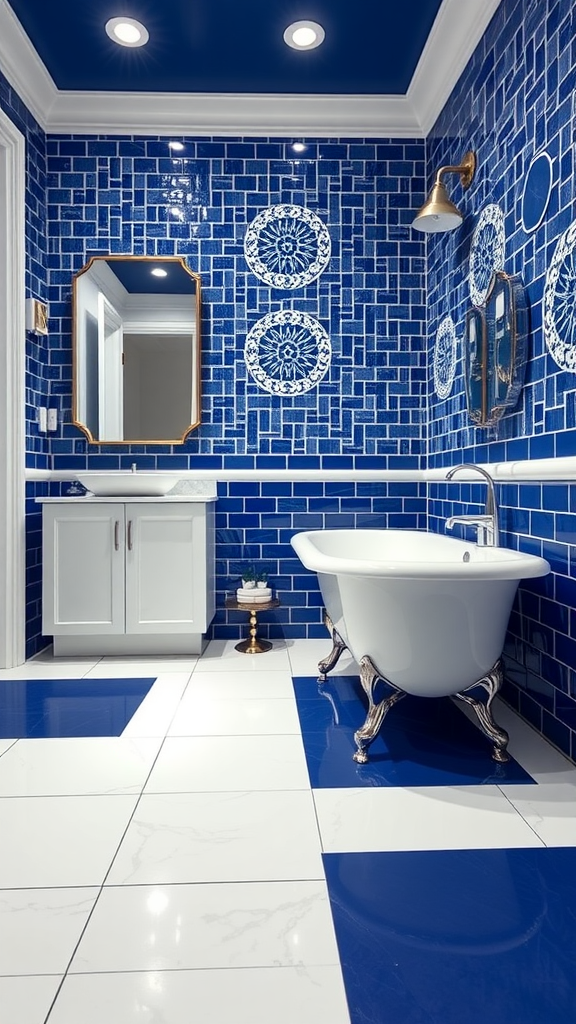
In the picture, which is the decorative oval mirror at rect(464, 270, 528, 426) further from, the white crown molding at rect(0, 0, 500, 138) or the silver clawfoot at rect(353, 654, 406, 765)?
the white crown molding at rect(0, 0, 500, 138)

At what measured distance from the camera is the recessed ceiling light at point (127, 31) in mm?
2881

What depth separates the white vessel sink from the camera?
3.17 m

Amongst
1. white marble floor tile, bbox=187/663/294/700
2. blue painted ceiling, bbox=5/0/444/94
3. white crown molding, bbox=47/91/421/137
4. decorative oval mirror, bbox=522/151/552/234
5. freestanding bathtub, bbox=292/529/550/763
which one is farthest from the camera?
white crown molding, bbox=47/91/421/137

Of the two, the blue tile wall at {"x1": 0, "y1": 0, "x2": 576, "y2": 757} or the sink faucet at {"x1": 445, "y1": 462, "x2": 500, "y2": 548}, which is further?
the blue tile wall at {"x1": 0, "y1": 0, "x2": 576, "y2": 757}

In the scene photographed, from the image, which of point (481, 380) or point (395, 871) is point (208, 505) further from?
point (395, 871)

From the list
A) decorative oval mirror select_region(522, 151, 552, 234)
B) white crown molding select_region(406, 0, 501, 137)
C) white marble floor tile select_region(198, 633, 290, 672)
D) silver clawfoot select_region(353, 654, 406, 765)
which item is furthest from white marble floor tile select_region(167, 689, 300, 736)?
white crown molding select_region(406, 0, 501, 137)

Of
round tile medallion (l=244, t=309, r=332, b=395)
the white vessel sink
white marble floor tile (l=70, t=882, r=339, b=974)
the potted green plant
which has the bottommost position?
white marble floor tile (l=70, t=882, r=339, b=974)

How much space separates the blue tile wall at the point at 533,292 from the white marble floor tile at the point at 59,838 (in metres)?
1.36

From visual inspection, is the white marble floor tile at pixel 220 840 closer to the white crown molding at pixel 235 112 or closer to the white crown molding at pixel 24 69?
the white crown molding at pixel 24 69

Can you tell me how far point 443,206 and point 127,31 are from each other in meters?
1.61

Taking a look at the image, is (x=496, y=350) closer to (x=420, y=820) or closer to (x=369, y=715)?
(x=369, y=715)

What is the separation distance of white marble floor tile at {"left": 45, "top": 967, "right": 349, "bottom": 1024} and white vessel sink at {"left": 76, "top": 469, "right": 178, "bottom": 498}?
2.32 m

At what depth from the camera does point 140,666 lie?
3.10 meters

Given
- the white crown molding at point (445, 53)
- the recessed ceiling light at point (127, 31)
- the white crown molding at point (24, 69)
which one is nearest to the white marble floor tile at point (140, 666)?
the white crown molding at point (24, 69)
